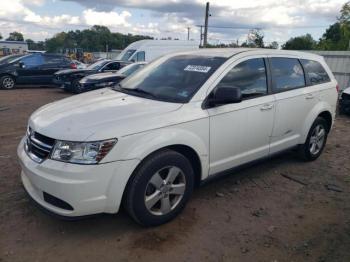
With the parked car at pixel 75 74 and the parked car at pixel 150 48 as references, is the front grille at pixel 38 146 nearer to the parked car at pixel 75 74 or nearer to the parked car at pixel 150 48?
the parked car at pixel 75 74

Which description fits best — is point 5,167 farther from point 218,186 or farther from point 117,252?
point 218,186

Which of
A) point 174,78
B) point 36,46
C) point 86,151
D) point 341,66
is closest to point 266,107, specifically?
point 174,78

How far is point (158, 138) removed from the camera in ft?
10.4

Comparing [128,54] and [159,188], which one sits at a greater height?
[128,54]

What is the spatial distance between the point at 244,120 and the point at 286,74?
1207mm

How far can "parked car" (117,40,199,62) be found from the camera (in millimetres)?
20641

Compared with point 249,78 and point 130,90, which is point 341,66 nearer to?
point 249,78

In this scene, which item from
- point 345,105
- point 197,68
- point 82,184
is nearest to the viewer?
point 82,184

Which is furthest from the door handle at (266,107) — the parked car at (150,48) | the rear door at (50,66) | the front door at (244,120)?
the parked car at (150,48)

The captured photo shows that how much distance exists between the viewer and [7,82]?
1459 centimetres

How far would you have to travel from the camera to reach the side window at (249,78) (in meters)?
3.92

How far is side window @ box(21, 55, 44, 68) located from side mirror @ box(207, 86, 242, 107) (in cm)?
1336

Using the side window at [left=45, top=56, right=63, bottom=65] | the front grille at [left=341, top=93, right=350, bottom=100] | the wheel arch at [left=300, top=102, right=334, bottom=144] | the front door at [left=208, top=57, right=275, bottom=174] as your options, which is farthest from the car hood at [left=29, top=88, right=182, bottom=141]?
the side window at [left=45, top=56, right=63, bottom=65]

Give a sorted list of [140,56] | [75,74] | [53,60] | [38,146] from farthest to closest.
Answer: [140,56] → [53,60] → [75,74] → [38,146]
